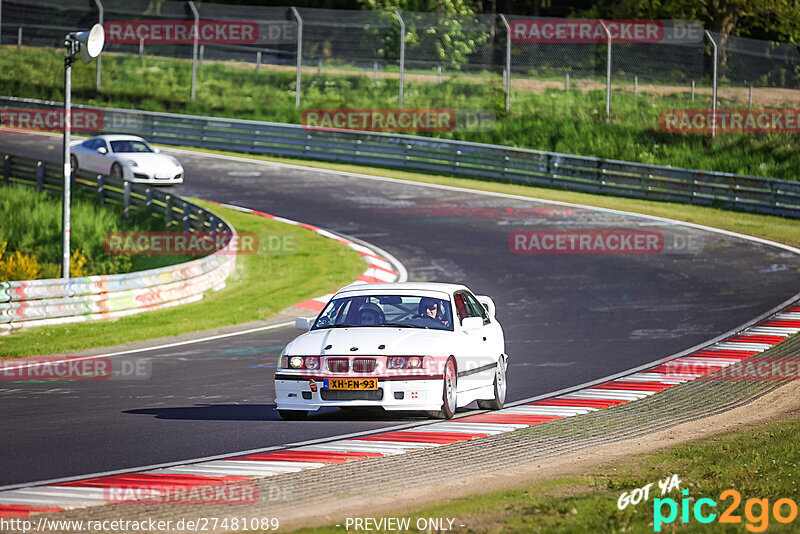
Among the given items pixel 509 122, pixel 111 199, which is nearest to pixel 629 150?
pixel 509 122

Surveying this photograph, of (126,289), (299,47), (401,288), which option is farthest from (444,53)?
(401,288)

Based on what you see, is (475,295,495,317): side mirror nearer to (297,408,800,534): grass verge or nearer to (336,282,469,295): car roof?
(336,282,469,295): car roof

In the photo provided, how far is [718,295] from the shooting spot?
21.0 m

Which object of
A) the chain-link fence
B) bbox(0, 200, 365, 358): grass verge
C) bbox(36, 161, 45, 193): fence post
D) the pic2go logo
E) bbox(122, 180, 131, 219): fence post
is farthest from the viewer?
the chain-link fence

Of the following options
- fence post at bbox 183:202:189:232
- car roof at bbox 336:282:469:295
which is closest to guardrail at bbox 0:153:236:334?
fence post at bbox 183:202:189:232

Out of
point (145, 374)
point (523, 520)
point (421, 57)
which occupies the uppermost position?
point (421, 57)

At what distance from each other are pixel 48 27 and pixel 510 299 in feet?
103

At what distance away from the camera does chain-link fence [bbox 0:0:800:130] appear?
115 feet

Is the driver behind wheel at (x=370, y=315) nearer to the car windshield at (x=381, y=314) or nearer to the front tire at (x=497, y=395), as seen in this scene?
the car windshield at (x=381, y=314)

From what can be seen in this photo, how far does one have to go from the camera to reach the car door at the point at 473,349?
11.7 meters

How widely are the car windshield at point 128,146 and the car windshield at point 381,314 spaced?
2327 centimetres

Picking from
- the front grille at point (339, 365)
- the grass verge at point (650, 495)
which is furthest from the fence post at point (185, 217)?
the grass verge at point (650, 495)

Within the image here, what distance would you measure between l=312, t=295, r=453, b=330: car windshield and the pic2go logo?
443 cm

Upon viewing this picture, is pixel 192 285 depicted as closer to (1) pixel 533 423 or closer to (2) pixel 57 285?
(2) pixel 57 285
